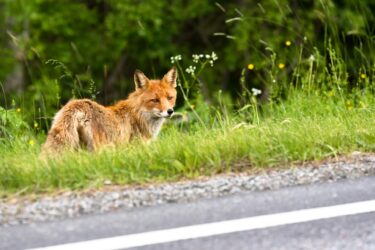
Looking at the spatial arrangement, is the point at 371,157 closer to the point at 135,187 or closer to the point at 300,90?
the point at 135,187

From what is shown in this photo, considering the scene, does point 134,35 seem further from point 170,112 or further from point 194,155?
point 194,155

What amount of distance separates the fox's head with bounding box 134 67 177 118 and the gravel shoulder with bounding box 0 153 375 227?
291cm

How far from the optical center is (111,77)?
2072cm

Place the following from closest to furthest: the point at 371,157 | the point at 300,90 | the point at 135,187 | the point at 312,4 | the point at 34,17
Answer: the point at 135,187, the point at 371,157, the point at 300,90, the point at 34,17, the point at 312,4

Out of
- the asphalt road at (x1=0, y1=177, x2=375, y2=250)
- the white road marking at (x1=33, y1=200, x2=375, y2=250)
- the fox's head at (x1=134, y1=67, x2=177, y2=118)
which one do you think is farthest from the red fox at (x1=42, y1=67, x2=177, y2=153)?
the white road marking at (x1=33, y1=200, x2=375, y2=250)

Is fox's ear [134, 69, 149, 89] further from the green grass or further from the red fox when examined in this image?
the green grass

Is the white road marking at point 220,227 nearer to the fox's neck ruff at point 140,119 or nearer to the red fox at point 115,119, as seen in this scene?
the red fox at point 115,119

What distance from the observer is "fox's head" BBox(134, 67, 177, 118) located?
8.35m

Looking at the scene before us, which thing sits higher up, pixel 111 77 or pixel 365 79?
pixel 365 79

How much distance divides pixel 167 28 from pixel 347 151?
1370 centimetres

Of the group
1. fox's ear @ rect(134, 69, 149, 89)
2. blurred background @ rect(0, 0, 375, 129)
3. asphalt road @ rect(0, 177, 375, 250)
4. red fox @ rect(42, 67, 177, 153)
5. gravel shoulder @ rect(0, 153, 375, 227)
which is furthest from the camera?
blurred background @ rect(0, 0, 375, 129)

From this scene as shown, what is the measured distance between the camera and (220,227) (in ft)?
15.2

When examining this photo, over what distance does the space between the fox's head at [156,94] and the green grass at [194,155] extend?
5.36 ft

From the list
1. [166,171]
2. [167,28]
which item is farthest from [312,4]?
[166,171]
